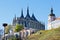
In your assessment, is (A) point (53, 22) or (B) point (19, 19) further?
(B) point (19, 19)

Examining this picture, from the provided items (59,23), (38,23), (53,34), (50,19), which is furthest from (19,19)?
(53,34)

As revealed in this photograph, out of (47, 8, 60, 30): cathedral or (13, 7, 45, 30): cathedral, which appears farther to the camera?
(13, 7, 45, 30): cathedral

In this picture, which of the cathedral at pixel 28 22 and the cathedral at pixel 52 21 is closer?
the cathedral at pixel 52 21

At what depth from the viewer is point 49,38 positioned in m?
35.3

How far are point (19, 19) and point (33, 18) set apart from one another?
398 inches

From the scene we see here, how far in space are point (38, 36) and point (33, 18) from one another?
184ft

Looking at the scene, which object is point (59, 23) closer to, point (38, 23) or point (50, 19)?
point (50, 19)

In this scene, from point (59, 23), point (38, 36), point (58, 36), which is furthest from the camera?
point (59, 23)

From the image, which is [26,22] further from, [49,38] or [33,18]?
[49,38]

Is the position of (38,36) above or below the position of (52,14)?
below

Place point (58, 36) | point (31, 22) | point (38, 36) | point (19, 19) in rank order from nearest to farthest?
1. point (58, 36)
2. point (38, 36)
3. point (19, 19)
4. point (31, 22)

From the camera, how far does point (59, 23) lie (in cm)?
4622

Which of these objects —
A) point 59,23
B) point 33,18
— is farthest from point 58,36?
point 33,18

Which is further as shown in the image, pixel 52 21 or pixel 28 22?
pixel 28 22
